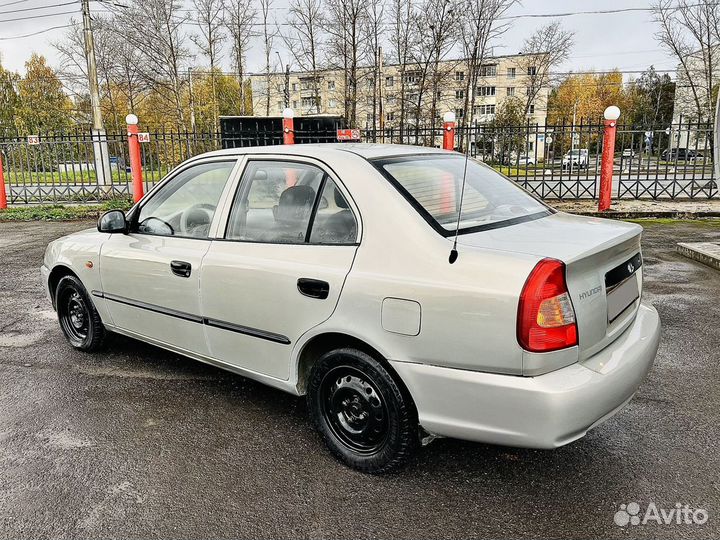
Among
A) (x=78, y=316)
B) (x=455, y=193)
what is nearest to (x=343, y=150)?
(x=455, y=193)

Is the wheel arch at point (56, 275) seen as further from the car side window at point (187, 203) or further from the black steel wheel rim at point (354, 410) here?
the black steel wheel rim at point (354, 410)

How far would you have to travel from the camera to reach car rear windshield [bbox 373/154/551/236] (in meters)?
2.75

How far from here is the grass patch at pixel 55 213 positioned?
13.5 meters

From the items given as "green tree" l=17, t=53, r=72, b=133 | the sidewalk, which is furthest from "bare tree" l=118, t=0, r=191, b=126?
the sidewalk

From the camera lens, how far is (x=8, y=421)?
3412 mm

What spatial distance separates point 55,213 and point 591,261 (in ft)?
47.0

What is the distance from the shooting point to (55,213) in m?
13.7

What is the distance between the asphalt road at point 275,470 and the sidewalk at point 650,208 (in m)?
8.84

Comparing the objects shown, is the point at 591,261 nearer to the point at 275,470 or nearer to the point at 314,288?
the point at 314,288

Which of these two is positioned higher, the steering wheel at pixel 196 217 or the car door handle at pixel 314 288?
the steering wheel at pixel 196 217

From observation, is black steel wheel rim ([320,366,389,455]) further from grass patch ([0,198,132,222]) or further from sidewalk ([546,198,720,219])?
grass patch ([0,198,132,222])

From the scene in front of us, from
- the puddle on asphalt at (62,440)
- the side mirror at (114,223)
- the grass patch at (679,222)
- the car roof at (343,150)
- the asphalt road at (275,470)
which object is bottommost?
the puddle on asphalt at (62,440)

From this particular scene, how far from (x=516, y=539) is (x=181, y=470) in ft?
5.57

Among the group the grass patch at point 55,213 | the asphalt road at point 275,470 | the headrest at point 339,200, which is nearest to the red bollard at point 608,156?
the asphalt road at point 275,470
